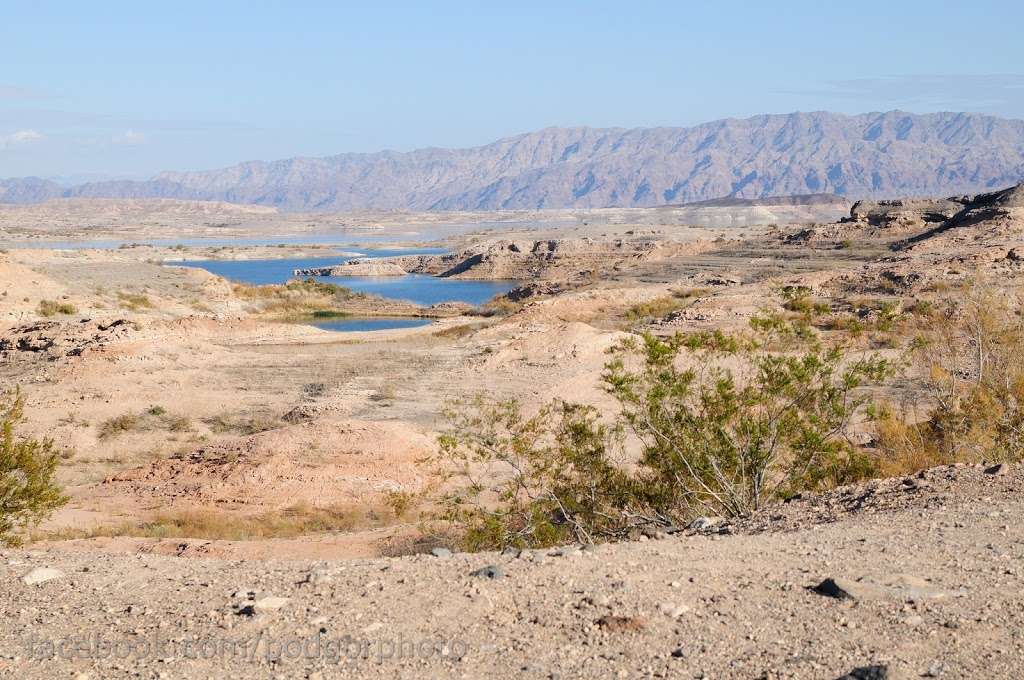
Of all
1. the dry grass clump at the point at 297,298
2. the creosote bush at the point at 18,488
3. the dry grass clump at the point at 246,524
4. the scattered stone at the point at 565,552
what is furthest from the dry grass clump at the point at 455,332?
the scattered stone at the point at 565,552

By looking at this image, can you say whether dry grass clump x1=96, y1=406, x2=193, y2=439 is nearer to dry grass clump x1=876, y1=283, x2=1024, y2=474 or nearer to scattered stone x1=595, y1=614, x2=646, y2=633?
dry grass clump x1=876, y1=283, x2=1024, y2=474

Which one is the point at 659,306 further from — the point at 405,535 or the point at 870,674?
the point at 870,674

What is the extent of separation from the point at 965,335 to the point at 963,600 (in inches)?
760

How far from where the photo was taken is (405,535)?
1408 centimetres

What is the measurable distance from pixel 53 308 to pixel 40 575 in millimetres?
38522

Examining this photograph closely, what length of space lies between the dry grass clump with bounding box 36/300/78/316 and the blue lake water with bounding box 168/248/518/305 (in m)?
23.0

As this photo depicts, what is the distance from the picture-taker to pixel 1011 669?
5742mm

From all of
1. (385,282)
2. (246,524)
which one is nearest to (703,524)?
(246,524)

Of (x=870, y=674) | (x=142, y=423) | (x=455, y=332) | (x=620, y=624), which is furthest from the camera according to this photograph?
(x=455, y=332)

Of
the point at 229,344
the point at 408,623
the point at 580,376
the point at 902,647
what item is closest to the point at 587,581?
the point at 408,623

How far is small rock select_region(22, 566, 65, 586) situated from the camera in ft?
25.6

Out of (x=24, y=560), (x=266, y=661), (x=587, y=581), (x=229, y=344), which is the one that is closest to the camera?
(x=266, y=661)

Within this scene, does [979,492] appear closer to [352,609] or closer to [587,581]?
[587,581]

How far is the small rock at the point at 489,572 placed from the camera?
7594 mm
